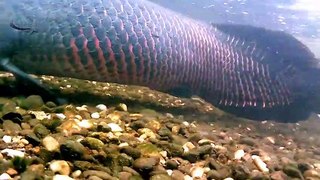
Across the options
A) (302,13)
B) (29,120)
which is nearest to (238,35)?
(29,120)

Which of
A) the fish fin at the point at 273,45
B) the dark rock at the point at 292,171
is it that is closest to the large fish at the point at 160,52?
the fish fin at the point at 273,45

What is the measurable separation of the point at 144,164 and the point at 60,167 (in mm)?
685

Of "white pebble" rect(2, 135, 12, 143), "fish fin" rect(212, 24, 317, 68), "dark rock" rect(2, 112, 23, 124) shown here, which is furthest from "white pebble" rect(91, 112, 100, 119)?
"fish fin" rect(212, 24, 317, 68)

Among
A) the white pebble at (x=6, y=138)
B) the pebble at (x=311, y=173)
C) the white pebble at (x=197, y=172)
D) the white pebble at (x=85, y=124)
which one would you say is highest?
the white pebble at (x=85, y=124)

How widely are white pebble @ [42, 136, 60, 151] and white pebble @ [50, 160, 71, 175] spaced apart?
0.18 metres

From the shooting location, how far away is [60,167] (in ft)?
8.63

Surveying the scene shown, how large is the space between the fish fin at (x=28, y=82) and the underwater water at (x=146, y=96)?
2cm

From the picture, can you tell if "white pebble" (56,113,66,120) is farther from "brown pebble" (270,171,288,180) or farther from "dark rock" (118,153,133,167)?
"brown pebble" (270,171,288,180)

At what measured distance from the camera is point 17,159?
2.53 meters

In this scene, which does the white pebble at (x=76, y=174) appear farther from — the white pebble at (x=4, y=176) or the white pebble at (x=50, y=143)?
the white pebble at (x=4, y=176)

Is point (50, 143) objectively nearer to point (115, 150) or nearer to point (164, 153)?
point (115, 150)

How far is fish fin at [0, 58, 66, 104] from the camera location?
445 centimetres

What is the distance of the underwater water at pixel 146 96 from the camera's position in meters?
3.00

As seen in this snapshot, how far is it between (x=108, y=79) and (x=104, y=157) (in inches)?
109
